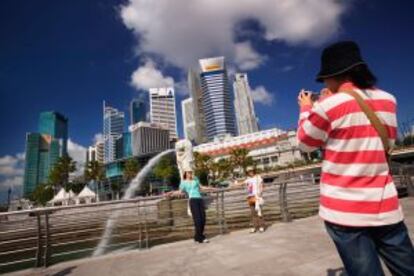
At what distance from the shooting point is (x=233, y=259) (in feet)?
16.6

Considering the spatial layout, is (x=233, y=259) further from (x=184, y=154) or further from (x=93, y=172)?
(x=93, y=172)

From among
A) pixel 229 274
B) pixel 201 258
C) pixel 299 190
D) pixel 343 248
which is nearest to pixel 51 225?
pixel 201 258

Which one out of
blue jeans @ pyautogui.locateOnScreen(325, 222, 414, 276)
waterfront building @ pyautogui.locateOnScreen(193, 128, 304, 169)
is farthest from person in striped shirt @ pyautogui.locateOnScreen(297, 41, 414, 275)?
waterfront building @ pyautogui.locateOnScreen(193, 128, 304, 169)

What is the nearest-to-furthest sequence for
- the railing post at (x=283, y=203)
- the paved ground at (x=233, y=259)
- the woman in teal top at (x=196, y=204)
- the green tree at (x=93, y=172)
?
the paved ground at (x=233, y=259)
the woman in teal top at (x=196, y=204)
the railing post at (x=283, y=203)
the green tree at (x=93, y=172)

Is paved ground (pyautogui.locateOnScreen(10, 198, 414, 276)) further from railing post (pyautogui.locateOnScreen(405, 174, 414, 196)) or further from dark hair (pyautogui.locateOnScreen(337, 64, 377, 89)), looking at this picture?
railing post (pyautogui.locateOnScreen(405, 174, 414, 196))

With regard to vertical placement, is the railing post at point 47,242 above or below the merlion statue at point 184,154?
below

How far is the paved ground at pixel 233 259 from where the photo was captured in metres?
4.31

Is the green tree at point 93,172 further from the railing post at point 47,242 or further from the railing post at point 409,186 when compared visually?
the railing post at point 47,242

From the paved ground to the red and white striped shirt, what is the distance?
8.43 ft

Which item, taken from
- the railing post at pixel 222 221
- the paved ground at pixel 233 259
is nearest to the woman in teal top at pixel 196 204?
the paved ground at pixel 233 259

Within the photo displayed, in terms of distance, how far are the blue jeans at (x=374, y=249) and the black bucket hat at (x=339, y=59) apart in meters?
0.91

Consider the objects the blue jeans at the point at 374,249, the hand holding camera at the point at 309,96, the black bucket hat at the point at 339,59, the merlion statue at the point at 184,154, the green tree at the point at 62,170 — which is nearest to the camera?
the blue jeans at the point at 374,249

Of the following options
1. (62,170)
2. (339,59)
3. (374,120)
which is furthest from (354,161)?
(62,170)

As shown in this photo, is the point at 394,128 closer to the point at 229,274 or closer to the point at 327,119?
the point at 327,119
